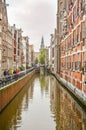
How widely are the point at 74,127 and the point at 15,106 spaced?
11.2 m

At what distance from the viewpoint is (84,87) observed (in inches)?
1242

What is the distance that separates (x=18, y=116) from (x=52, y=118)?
2.75 meters

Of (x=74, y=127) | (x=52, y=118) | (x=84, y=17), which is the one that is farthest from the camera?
(x=84, y=17)

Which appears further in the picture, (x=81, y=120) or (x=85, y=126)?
(x=81, y=120)

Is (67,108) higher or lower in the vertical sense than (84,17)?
lower

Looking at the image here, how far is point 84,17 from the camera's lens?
33750mm

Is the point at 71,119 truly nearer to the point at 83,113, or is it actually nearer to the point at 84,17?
the point at 83,113

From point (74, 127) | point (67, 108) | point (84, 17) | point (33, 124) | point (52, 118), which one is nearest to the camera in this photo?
point (74, 127)

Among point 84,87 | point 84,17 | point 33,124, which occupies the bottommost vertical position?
point 33,124

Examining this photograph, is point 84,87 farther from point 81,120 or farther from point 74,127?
point 74,127

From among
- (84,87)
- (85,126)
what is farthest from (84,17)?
(85,126)

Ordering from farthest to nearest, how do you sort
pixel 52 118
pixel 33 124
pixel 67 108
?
pixel 67 108 < pixel 52 118 < pixel 33 124

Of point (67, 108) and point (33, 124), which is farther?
point (67, 108)

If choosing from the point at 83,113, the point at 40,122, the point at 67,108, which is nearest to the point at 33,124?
the point at 40,122
